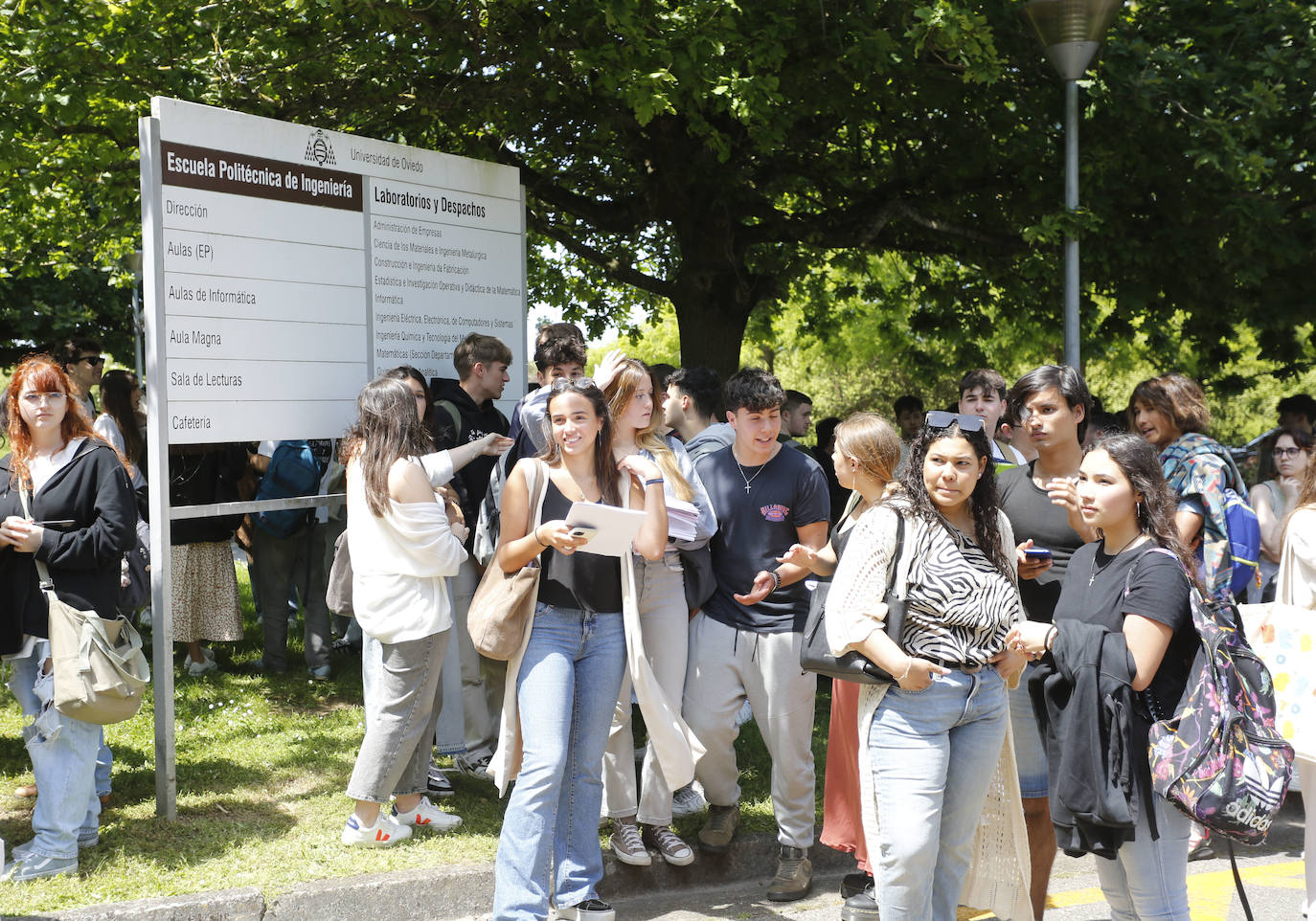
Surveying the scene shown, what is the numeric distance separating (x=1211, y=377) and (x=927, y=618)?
9.40 meters

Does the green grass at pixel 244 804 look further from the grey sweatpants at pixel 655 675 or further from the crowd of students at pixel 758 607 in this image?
the grey sweatpants at pixel 655 675

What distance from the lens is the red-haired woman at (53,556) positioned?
4.61 metres

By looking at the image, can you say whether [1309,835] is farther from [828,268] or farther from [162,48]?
[828,268]

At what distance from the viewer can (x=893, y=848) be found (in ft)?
11.6

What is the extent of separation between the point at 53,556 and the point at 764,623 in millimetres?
2828

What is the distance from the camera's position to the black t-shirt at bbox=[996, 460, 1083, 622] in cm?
444

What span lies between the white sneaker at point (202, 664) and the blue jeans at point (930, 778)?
565cm

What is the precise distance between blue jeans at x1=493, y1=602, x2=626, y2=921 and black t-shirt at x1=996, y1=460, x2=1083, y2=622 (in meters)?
1.54

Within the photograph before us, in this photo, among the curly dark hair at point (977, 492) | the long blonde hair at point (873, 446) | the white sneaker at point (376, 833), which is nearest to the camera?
the curly dark hair at point (977, 492)

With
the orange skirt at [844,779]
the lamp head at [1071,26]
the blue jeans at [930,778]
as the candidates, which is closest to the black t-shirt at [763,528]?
the orange skirt at [844,779]

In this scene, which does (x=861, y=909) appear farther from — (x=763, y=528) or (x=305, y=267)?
(x=305, y=267)

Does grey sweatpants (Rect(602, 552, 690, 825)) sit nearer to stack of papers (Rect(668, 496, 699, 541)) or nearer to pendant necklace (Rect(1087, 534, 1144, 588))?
stack of papers (Rect(668, 496, 699, 541))

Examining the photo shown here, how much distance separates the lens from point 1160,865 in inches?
137

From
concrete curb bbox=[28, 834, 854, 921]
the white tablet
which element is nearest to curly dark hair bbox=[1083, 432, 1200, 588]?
the white tablet
